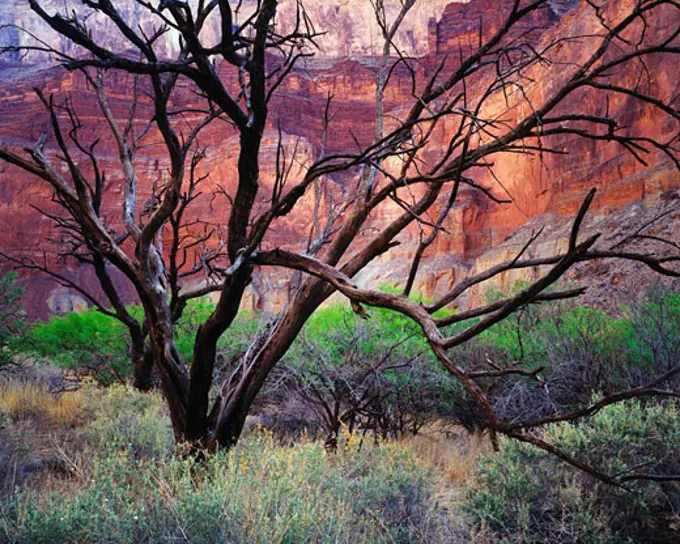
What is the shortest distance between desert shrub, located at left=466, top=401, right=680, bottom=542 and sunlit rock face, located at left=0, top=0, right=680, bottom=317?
34.6ft

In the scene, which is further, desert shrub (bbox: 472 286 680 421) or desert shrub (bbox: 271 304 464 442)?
desert shrub (bbox: 472 286 680 421)

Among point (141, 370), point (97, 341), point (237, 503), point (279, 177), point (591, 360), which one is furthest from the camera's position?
point (97, 341)

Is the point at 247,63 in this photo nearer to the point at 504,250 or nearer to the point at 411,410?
the point at 411,410

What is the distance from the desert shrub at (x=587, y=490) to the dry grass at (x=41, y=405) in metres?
6.63

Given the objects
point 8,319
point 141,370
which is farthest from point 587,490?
point 8,319

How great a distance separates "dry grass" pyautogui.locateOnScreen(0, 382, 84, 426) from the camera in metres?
8.09

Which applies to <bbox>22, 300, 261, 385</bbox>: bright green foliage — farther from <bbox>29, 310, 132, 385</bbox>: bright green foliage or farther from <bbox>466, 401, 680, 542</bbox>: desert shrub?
<bbox>466, 401, 680, 542</bbox>: desert shrub

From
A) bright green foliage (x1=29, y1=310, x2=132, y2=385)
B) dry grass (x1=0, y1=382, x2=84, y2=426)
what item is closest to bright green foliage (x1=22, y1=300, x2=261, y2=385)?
bright green foliage (x1=29, y1=310, x2=132, y2=385)

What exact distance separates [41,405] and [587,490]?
835 cm

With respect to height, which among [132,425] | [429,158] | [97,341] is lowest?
[97,341]

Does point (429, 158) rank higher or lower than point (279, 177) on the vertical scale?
higher

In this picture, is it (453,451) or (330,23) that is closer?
(453,451)

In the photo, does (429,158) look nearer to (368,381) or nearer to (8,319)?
(8,319)

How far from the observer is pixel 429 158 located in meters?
41.0
